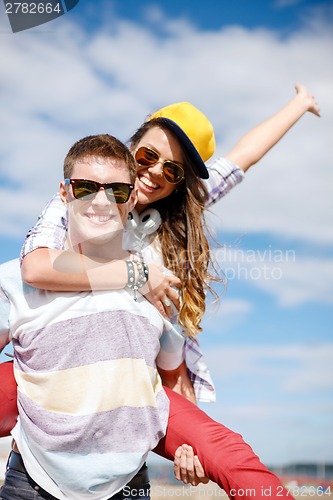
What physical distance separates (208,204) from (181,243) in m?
0.48

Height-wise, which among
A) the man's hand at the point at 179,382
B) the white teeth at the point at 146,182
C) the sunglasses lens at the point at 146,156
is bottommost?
the man's hand at the point at 179,382

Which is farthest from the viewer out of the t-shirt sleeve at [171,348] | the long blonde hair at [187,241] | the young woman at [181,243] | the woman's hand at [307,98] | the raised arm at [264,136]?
the woman's hand at [307,98]

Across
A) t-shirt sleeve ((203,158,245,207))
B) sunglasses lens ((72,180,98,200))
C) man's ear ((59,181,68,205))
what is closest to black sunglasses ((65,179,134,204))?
sunglasses lens ((72,180,98,200))

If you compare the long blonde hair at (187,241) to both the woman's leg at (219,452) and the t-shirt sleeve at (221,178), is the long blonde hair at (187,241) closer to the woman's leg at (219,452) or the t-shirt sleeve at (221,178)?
the t-shirt sleeve at (221,178)

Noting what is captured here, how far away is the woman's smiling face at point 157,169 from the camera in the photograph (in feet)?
11.8

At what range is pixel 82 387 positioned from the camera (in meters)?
2.65

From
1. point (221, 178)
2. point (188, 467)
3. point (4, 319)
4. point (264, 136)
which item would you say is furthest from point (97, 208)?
point (264, 136)

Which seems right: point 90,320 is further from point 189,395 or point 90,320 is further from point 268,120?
point 268,120

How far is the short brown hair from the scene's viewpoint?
2.96 meters

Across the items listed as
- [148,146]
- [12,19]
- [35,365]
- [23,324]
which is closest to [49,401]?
[35,365]

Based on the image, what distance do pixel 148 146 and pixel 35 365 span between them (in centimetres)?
151

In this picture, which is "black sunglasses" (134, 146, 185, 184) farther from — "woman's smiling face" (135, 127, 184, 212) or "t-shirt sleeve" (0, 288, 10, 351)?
"t-shirt sleeve" (0, 288, 10, 351)

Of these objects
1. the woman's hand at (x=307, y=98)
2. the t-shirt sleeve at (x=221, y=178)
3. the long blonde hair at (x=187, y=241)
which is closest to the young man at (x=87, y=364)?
the long blonde hair at (x=187, y=241)

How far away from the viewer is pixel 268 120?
4586mm
